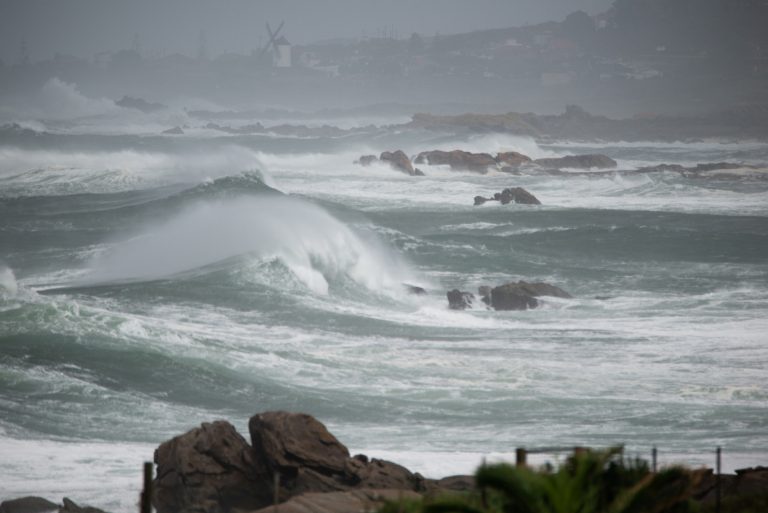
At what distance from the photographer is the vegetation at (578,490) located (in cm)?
790

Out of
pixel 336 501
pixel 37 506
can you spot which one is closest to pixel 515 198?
pixel 37 506

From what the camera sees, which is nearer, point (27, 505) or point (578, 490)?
point (578, 490)

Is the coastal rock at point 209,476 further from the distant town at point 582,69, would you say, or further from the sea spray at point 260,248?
the distant town at point 582,69

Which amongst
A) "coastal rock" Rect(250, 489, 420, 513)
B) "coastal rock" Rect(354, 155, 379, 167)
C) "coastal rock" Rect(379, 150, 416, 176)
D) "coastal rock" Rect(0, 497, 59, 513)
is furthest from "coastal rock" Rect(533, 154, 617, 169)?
"coastal rock" Rect(250, 489, 420, 513)

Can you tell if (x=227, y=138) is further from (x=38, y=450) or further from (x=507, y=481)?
(x=507, y=481)

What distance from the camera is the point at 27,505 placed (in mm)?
12680

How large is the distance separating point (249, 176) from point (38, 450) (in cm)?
3012

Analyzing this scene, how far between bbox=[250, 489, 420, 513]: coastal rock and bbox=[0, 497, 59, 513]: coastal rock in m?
2.59

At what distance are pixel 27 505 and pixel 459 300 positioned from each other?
15.6 m

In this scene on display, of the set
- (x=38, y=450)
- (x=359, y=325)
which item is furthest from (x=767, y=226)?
(x=38, y=450)

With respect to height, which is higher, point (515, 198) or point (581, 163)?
point (581, 163)

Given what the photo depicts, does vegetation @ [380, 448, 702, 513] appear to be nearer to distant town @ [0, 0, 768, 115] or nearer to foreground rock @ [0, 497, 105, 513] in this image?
foreground rock @ [0, 497, 105, 513]

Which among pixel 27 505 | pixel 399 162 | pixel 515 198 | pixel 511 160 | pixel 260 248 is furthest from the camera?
pixel 511 160

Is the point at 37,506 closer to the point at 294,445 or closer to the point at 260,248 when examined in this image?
the point at 294,445
